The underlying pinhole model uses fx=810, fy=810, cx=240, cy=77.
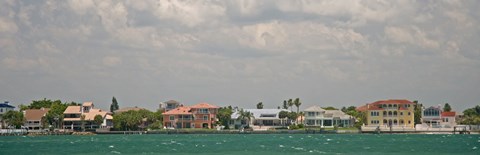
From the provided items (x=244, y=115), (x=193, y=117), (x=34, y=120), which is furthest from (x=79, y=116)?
(x=244, y=115)

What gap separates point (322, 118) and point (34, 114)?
220ft

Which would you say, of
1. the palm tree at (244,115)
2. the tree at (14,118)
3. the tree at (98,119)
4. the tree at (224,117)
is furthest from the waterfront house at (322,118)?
the tree at (14,118)

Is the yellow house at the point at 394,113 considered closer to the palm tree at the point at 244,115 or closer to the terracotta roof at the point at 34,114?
the palm tree at the point at 244,115

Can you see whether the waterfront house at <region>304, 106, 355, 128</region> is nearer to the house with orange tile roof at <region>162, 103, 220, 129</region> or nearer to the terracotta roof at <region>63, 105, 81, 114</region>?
the house with orange tile roof at <region>162, 103, 220, 129</region>

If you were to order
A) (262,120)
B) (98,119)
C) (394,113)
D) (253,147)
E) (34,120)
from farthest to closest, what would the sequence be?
(262,120)
(34,120)
(98,119)
(394,113)
(253,147)

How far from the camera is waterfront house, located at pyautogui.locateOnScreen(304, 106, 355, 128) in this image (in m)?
189

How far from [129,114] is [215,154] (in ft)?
306

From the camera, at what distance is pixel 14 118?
607ft

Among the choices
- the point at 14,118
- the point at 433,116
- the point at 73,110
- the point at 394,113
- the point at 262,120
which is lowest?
the point at 262,120

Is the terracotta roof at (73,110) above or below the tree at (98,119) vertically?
above

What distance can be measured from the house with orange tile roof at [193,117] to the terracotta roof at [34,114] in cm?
2857

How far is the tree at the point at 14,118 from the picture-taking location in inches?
7283

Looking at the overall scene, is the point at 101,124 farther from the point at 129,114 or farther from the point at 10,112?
the point at 10,112

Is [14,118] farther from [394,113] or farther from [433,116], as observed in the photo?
[433,116]
